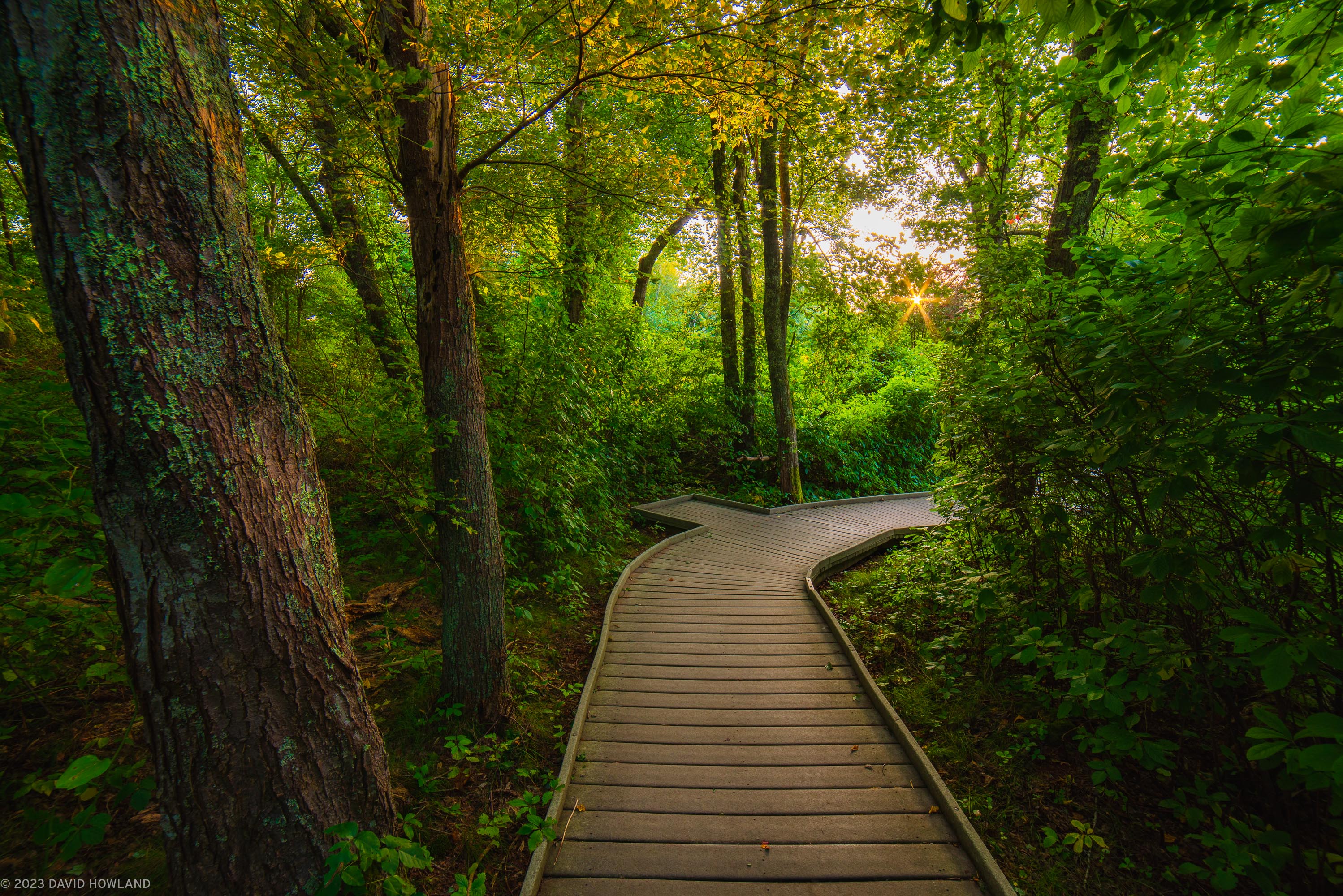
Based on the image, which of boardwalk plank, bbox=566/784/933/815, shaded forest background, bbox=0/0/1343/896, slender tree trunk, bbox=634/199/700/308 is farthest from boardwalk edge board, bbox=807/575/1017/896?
slender tree trunk, bbox=634/199/700/308

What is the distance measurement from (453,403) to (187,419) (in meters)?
1.92

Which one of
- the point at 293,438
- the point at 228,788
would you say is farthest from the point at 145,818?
the point at 293,438

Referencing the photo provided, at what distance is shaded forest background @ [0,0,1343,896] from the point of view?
1.87 meters

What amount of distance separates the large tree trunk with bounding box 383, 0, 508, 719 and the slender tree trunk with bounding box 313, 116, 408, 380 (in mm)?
911

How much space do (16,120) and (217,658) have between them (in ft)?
5.25

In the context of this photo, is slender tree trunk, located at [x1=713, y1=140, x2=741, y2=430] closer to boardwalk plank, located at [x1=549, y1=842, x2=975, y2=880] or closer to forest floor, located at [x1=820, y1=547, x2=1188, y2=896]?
forest floor, located at [x1=820, y1=547, x2=1188, y2=896]

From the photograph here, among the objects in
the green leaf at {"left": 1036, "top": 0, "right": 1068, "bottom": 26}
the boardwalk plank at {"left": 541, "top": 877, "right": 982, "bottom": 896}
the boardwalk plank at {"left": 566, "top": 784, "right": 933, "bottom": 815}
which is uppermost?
the green leaf at {"left": 1036, "top": 0, "right": 1068, "bottom": 26}

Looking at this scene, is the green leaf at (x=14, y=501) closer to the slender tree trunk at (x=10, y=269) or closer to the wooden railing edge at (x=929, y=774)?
the slender tree trunk at (x=10, y=269)

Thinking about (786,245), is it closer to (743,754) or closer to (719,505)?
(719,505)

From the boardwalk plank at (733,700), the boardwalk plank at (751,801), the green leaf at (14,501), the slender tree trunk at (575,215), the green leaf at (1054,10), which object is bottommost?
the boardwalk plank at (751,801)

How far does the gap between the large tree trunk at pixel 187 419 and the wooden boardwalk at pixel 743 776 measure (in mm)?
1420

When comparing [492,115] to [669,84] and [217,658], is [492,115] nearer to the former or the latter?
[669,84]

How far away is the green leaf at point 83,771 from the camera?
1408 millimetres

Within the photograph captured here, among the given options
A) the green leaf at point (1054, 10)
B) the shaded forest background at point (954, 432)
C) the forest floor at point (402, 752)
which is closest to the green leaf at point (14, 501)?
the shaded forest background at point (954, 432)
